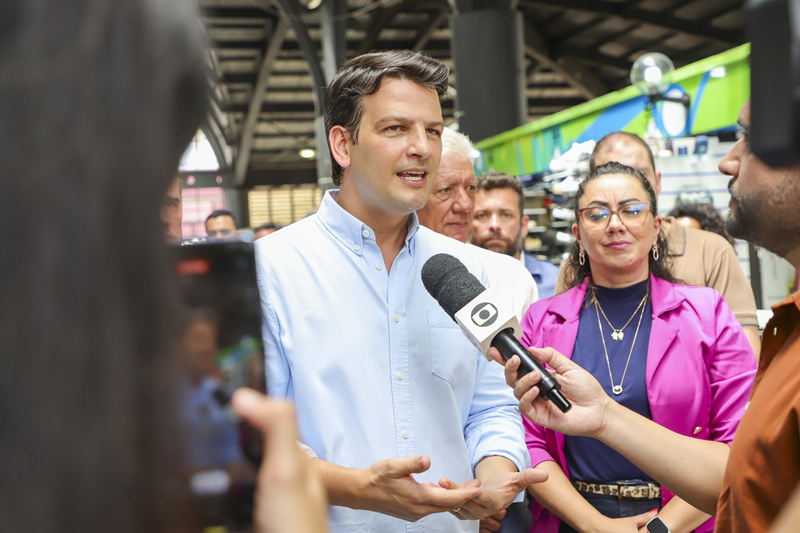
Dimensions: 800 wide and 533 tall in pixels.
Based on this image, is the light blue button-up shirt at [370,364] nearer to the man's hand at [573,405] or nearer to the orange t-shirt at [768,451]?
the man's hand at [573,405]

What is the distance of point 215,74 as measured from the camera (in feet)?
1.77

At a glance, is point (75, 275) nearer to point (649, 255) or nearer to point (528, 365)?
point (528, 365)

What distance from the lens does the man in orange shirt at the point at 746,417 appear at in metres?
1.07

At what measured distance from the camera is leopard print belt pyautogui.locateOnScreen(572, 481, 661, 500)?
1982 mm

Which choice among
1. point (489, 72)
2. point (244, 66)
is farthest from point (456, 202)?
point (244, 66)

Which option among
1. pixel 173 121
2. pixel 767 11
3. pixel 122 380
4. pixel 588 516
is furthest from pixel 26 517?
pixel 588 516

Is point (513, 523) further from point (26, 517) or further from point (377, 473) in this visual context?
point (26, 517)

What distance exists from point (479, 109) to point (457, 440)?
861cm

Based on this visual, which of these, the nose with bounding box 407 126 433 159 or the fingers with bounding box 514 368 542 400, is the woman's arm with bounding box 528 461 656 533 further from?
the nose with bounding box 407 126 433 159

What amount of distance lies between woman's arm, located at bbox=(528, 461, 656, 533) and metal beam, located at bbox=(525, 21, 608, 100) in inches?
678

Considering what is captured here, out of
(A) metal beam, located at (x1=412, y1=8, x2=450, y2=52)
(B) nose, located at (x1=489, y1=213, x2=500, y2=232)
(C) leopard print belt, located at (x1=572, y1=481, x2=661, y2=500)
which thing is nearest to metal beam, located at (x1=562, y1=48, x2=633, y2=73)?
(A) metal beam, located at (x1=412, y1=8, x2=450, y2=52)

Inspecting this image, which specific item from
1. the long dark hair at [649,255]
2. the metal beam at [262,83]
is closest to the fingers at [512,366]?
the long dark hair at [649,255]

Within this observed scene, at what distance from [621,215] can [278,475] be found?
2.08m

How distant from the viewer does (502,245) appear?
3.52 meters
